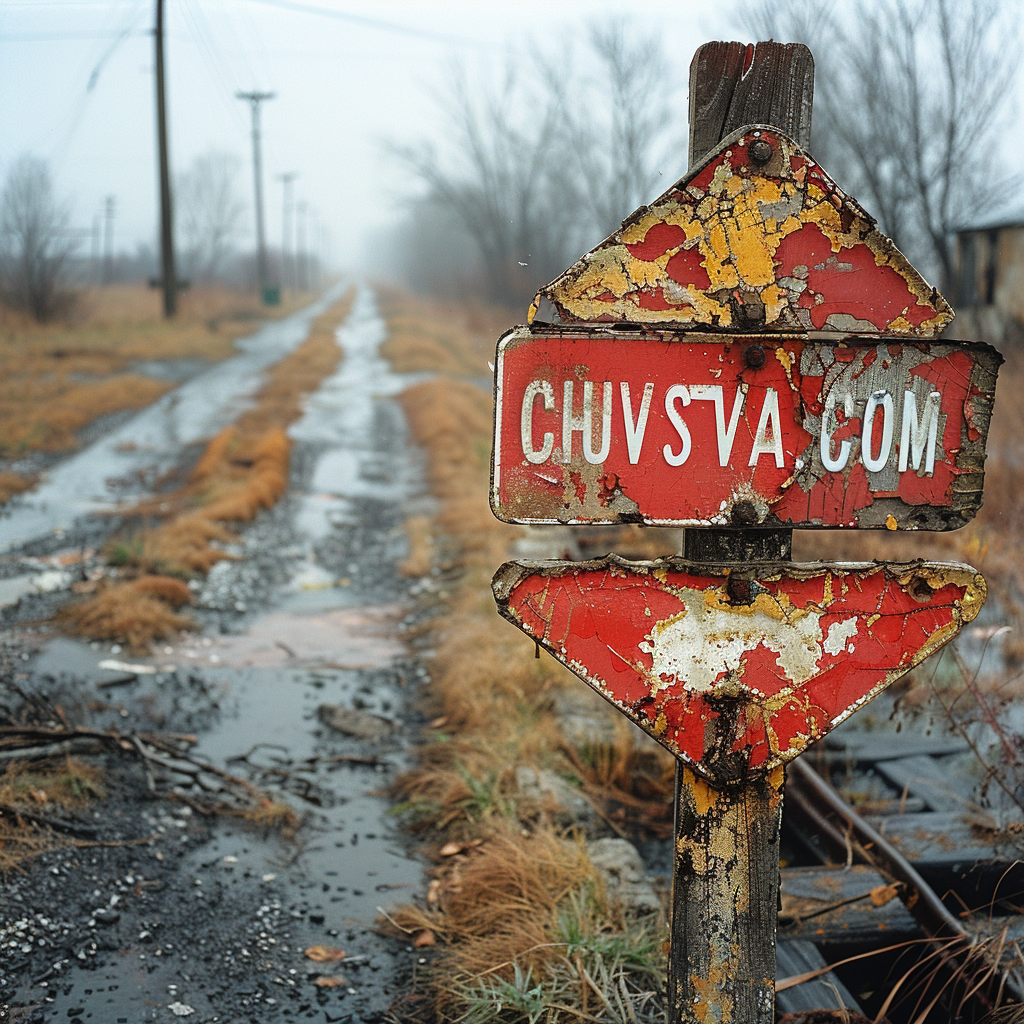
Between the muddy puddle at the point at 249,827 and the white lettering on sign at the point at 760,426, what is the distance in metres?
1.79

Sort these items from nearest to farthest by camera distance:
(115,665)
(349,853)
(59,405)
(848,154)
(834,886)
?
(834,886), (349,853), (115,665), (59,405), (848,154)

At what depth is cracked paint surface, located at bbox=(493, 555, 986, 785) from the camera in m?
1.47

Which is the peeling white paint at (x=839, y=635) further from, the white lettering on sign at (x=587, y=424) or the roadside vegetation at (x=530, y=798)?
the roadside vegetation at (x=530, y=798)

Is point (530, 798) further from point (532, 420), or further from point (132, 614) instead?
point (132, 614)

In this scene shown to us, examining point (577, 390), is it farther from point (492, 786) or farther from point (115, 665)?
point (115, 665)

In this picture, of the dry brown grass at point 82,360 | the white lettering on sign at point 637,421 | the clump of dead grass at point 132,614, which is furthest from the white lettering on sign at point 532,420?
the dry brown grass at point 82,360

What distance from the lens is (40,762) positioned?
3.36 meters

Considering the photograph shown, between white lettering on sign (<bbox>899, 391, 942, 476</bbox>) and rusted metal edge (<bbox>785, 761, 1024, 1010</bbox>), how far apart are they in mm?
1206

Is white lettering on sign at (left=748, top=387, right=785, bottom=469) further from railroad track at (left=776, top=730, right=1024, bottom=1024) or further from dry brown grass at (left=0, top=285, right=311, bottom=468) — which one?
dry brown grass at (left=0, top=285, right=311, bottom=468)

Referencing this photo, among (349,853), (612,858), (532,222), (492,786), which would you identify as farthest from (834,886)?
(532,222)

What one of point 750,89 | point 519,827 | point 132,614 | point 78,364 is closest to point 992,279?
point 78,364

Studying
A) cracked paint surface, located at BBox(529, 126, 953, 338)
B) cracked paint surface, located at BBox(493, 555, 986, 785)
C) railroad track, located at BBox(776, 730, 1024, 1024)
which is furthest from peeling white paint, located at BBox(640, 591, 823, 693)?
railroad track, located at BBox(776, 730, 1024, 1024)

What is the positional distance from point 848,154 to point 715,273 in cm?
1871

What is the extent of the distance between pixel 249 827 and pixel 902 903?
2142 mm
